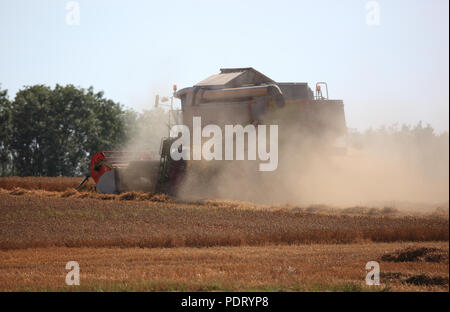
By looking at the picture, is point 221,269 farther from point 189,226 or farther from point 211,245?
point 189,226

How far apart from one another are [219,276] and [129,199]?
10.9 m

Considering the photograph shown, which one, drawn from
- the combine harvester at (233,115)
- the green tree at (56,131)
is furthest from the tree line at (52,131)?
the combine harvester at (233,115)

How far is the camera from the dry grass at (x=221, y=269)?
24.7ft

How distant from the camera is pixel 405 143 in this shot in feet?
41.7

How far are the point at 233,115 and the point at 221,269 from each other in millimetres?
9599

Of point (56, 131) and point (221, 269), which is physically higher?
point (56, 131)

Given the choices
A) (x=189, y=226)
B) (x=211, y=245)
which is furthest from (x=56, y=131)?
(x=211, y=245)

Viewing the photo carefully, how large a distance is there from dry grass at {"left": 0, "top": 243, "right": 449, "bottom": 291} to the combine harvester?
19.5 ft

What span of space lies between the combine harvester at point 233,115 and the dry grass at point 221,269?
5945 millimetres

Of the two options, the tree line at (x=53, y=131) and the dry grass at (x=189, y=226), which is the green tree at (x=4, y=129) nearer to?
the tree line at (x=53, y=131)

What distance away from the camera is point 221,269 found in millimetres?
9258

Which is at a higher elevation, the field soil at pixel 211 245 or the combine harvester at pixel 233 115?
the combine harvester at pixel 233 115

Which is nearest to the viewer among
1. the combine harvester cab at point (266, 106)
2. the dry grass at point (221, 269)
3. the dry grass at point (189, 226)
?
the dry grass at point (221, 269)
